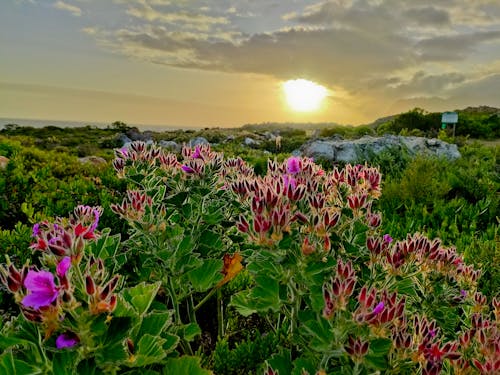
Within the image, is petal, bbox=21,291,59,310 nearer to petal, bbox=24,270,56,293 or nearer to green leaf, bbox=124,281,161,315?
petal, bbox=24,270,56,293

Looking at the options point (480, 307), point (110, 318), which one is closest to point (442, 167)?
point (480, 307)

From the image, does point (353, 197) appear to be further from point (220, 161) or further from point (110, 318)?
point (110, 318)

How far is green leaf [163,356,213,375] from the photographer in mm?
1534

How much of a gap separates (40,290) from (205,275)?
104 cm

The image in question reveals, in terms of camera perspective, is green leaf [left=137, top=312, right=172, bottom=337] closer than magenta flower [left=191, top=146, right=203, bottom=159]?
Yes

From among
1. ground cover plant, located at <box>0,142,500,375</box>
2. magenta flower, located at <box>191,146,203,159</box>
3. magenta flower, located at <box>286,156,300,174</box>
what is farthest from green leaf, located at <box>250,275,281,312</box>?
magenta flower, located at <box>191,146,203,159</box>

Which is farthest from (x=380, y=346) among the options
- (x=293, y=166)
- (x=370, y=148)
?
(x=370, y=148)

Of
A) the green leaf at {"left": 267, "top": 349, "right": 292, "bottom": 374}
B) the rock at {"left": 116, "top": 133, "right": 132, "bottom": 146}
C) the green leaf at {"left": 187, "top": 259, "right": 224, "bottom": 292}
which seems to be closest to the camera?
the green leaf at {"left": 267, "top": 349, "right": 292, "bottom": 374}

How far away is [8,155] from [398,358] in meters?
7.41

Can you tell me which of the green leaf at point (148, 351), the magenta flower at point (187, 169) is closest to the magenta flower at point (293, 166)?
the magenta flower at point (187, 169)

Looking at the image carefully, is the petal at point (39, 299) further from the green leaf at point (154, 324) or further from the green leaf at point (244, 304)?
the green leaf at point (244, 304)

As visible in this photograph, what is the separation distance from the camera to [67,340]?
1167 mm

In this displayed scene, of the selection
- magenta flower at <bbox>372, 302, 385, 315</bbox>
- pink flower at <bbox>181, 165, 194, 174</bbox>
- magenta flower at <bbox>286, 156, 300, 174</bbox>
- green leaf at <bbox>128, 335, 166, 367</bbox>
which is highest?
magenta flower at <bbox>286, 156, 300, 174</bbox>

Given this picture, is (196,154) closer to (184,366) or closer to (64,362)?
(184,366)
